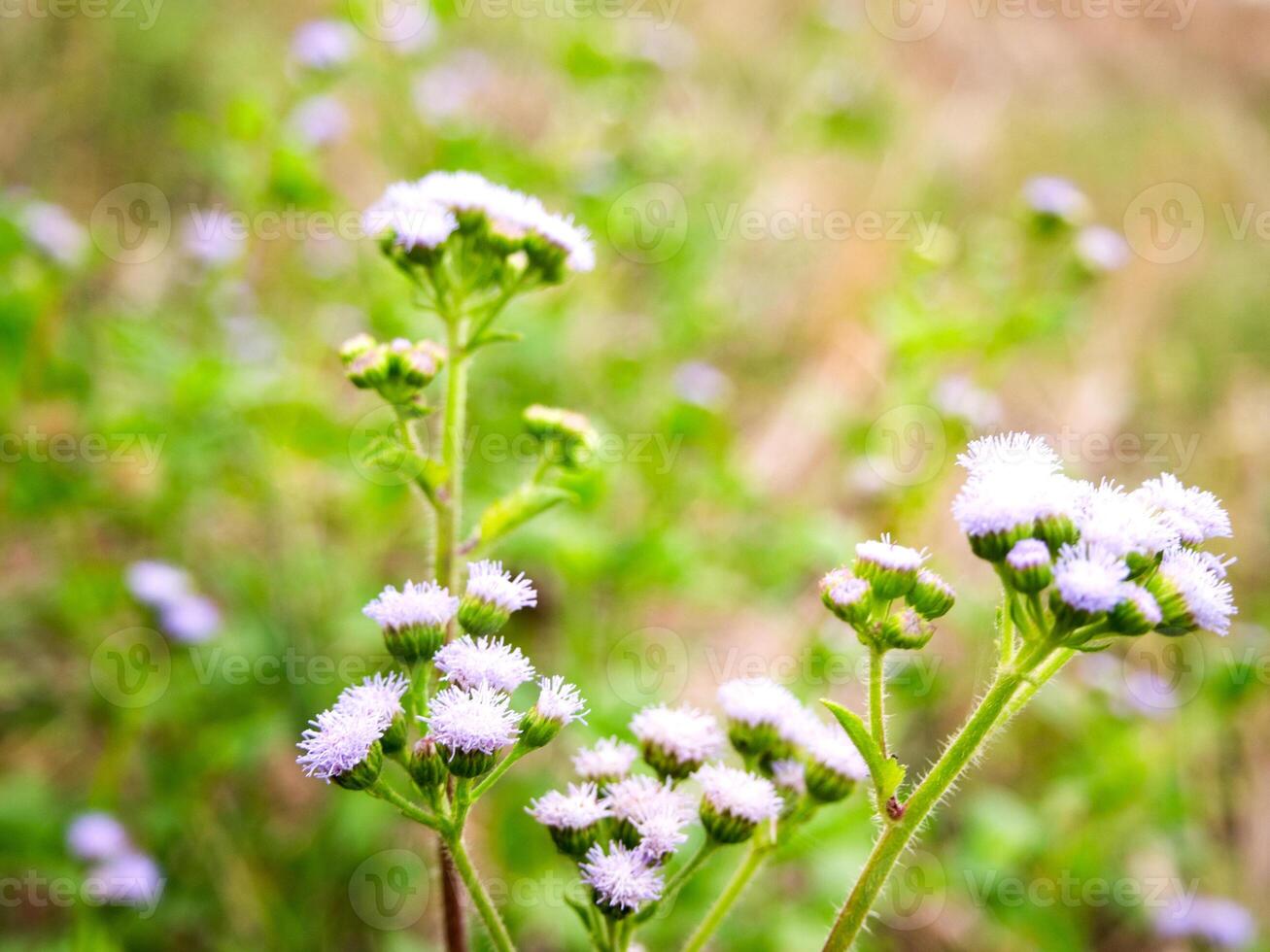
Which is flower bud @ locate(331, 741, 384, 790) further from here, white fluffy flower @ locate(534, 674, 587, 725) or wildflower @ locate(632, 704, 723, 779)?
wildflower @ locate(632, 704, 723, 779)

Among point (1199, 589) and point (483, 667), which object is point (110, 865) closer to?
point (483, 667)

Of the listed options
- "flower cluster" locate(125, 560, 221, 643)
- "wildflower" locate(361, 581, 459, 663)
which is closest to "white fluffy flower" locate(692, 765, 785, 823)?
"wildflower" locate(361, 581, 459, 663)

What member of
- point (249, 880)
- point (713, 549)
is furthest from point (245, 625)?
point (713, 549)

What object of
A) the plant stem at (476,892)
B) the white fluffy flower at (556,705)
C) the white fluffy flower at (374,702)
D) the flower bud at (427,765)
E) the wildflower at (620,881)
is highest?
the white fluffy flower at (556,705)

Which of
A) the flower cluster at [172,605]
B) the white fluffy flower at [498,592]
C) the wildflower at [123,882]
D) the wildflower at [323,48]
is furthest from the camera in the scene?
the wildflower at [323,48]

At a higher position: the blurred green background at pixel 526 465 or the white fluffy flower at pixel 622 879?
the blurred green background at pixel 526 465

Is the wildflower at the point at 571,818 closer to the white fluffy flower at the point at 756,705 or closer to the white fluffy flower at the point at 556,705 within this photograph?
the white fluffy flower at the point at 556,705

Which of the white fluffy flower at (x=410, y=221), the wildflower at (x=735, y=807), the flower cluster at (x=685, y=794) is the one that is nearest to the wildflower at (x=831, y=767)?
the flower cluster at (x=685, y=794)

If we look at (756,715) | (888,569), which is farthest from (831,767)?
(888,569)
